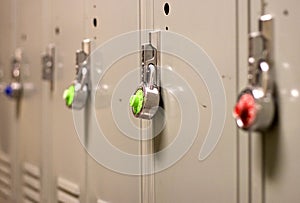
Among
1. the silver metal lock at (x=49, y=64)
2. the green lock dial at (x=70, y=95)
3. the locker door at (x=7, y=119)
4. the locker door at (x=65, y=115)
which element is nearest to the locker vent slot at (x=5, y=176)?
the locker door at (x=7, y=119)

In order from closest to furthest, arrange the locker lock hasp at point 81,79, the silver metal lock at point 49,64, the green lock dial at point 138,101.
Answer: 1. the green lock dial at point 138,101
2. the locker lock hasp at point 81,79
3. the silver metal lock at point 49,64

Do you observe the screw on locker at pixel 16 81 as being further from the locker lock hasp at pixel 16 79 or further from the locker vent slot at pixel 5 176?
the locker vent slot at pixel 5 176

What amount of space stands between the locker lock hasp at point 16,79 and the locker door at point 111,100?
62 centimetres

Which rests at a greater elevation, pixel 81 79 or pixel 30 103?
pixel 81 79

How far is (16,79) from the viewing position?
176 centimetres

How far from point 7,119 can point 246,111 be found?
148 centimetres

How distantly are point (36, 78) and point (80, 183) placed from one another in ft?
1.70

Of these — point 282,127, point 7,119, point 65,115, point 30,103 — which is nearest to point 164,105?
point 282,127

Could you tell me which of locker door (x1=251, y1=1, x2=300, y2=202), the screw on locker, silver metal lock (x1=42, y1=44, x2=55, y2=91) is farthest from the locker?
the screw on locker

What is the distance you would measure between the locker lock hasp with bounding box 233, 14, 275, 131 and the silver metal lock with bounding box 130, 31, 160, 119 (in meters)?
0.29

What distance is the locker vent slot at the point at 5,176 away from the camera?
1.90m

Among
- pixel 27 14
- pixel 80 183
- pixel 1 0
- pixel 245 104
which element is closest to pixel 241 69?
pixel 245 104

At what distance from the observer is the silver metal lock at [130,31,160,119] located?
936 mm

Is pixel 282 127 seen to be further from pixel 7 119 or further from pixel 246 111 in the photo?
pixel 7 119
